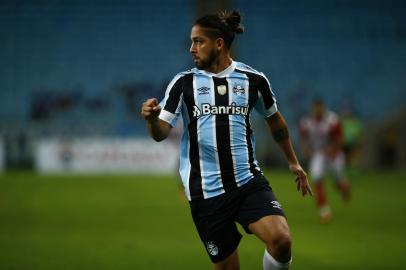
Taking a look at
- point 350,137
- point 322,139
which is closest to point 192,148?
point 322,139

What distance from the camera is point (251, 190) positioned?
582cm

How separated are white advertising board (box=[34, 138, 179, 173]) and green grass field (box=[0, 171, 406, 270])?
608 cm

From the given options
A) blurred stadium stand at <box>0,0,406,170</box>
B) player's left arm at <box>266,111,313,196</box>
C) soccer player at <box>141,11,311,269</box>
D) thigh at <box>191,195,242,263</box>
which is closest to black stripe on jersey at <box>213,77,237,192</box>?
soccer player at <box>141,11,311,269</box>

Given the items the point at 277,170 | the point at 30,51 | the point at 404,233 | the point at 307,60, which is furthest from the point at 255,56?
the point at 404,233

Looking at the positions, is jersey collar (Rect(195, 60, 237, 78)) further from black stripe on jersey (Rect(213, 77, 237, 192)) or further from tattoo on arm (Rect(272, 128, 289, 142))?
tattoo on arm (Rect(272, 128, 289, 142))

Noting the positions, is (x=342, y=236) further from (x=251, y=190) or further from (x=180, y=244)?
(x=251, y=190)

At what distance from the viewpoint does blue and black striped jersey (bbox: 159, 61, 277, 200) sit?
5.81m

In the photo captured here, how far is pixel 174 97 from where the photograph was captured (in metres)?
5.87

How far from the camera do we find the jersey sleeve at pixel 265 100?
239 inches

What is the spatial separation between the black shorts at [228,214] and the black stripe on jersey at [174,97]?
72cm

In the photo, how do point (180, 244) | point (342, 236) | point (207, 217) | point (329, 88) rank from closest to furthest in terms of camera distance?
point (207, 217)
point (180, 244)
point (342, 236)
point (329, 88)

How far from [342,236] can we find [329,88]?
2223cm

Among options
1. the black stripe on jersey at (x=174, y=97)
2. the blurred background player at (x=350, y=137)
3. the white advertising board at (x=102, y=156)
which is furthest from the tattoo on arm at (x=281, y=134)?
the white advertising board at (x=102, y=156)

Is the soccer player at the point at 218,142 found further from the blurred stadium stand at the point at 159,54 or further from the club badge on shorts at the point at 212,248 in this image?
the blurred stadium stand at the point at 159,54
